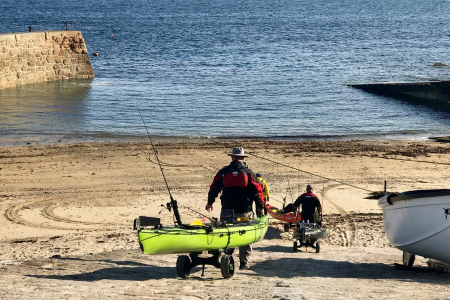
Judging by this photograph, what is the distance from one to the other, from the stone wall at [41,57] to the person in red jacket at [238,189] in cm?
2400

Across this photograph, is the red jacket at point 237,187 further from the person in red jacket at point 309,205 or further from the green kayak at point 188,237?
the person in red jacket at point 309,205

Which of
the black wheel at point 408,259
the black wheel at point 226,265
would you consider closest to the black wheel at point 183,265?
the black wheel at point 226,265

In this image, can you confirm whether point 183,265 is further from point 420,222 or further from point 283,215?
point 283,215

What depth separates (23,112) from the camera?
27453 mm

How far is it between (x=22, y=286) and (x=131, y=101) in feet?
79.1

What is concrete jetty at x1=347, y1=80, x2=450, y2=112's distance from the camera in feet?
103

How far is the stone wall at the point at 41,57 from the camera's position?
31516mm

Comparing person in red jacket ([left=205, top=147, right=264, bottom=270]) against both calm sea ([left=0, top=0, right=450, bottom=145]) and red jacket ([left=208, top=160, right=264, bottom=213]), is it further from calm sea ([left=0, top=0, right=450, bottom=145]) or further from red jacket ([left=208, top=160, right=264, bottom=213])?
calm sea ([left=0, top=0, right=450, bottom=145])

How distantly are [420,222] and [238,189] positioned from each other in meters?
2.55

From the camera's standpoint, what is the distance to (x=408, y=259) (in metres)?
9.66

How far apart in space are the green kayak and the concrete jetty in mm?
23778

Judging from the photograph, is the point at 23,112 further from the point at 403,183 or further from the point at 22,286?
the point at 22,286

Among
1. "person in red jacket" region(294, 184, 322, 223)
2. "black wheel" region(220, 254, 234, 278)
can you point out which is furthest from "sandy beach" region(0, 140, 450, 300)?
"person in red jacket" region(294, 184, 322, 223)

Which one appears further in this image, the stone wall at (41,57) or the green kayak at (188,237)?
the stone wall at (41,57)
